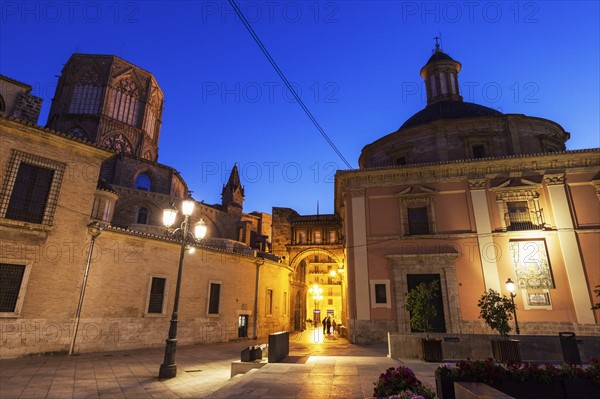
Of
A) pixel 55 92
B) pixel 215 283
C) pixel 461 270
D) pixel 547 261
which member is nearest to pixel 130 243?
pixel 215 283

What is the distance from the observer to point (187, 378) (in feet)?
29.2

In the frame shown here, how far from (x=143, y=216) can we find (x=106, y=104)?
1439 centimetres

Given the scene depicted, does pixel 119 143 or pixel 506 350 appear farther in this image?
→ pixel 119 143

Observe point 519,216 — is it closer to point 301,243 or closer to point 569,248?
point 569,248

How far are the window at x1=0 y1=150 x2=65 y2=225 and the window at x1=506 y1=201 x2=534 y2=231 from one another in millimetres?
Result: 22901

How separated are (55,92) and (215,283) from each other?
36.1 m

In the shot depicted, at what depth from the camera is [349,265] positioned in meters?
19.0

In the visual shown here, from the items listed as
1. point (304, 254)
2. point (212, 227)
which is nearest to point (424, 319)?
point (304, 254)

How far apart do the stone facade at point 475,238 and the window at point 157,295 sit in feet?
34.1

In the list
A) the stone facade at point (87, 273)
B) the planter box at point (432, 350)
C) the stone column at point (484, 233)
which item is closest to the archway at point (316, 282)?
the stone facade at point (87, 273)

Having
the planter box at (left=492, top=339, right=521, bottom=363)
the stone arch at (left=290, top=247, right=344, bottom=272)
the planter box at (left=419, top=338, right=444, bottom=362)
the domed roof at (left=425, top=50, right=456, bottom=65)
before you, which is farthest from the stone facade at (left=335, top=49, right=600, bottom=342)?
the stone arch at (left=290, top=247, right=344, bottom=272)

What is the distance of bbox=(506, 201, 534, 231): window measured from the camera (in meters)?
17.5

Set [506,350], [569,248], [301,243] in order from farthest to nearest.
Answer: [301,243] < [569,248] < [506,350]

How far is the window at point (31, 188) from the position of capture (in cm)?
1214
